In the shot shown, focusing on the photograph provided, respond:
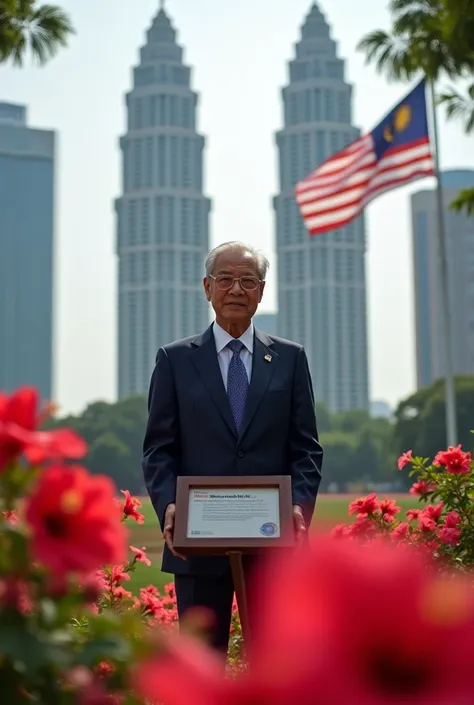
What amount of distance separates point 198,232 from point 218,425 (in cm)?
9237

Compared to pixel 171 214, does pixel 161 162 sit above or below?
above

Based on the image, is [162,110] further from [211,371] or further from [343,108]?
[211,371]

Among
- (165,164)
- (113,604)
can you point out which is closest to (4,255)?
(165,164)

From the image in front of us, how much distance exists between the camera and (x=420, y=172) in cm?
1103

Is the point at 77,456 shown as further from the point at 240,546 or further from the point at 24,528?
the point at 240,546

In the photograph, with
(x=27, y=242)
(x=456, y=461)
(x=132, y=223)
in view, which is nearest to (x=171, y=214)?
(x=132, y=223)

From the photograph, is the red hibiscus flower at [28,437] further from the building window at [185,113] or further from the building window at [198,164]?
the building window at [185,113]

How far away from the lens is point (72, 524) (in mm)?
693

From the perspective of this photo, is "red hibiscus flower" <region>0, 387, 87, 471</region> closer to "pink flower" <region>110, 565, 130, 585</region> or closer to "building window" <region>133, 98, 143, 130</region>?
"pink flower" <region>110, 565, 130, 585</region>

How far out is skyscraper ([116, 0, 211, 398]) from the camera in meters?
90.8

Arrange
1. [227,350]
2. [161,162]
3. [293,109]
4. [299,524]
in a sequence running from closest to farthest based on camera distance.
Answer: [299,524] → [227,350] → [161,162] → [293,109]

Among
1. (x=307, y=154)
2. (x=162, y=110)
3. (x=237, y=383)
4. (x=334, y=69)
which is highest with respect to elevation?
(x=334, y=69)

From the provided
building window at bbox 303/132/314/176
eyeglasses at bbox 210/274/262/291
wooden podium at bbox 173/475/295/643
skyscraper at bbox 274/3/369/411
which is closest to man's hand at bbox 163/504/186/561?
wooden podium at bbox 173/475/295/643

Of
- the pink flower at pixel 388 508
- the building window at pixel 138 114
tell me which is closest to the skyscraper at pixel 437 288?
the building window at pixel 138 114
